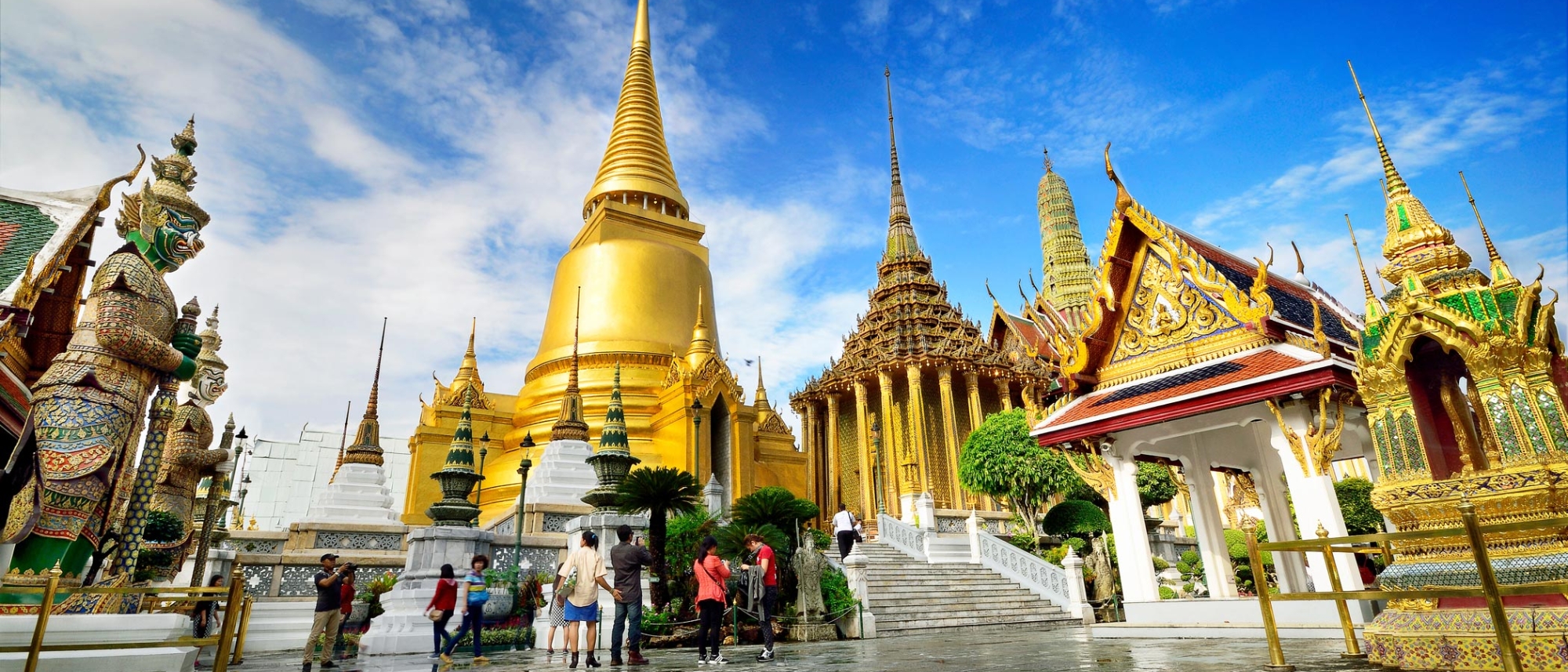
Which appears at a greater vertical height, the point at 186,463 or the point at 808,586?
the point at 186,463

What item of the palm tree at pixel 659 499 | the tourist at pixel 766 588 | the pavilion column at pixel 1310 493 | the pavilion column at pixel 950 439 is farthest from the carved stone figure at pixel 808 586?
the pavilion column at pixel 950 439

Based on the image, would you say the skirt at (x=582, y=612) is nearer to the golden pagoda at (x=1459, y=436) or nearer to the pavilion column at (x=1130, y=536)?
the golden pagoda at (x=1459, y=436)

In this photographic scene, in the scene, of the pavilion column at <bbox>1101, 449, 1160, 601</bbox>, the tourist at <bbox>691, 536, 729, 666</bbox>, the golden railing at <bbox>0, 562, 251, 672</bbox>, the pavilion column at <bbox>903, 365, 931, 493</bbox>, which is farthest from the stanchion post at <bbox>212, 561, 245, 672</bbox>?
the pavilion column at <bbox>903, 365, 931, 493</bbox>

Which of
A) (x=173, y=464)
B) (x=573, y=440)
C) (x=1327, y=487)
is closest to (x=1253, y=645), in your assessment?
(x=1327, y=487)

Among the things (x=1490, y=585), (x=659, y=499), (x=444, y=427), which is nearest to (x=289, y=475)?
(x=444, y=427)

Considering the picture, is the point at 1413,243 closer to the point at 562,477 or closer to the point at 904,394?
the point at 562,477

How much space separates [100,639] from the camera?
4.05 m

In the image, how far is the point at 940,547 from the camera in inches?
587

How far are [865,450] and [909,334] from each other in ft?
13.3

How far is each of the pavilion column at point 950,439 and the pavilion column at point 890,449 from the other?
1407 millimetres

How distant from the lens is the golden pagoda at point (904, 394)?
2350 cm

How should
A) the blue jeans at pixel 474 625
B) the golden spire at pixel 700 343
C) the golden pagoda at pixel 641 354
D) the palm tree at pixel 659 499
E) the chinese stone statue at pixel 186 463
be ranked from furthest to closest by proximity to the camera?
1. the golden spire at pixel 700 343
2. the golden pagoda at pixel 641 354
3. the chinese stone statue at pixel 186 463
4. the palm tree at pixel 659 499
5. the blue jeans at pixel 474 625

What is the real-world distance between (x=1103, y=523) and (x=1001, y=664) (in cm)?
1205

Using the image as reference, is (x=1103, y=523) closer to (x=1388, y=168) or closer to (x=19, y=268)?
(x=1388, y=168)
